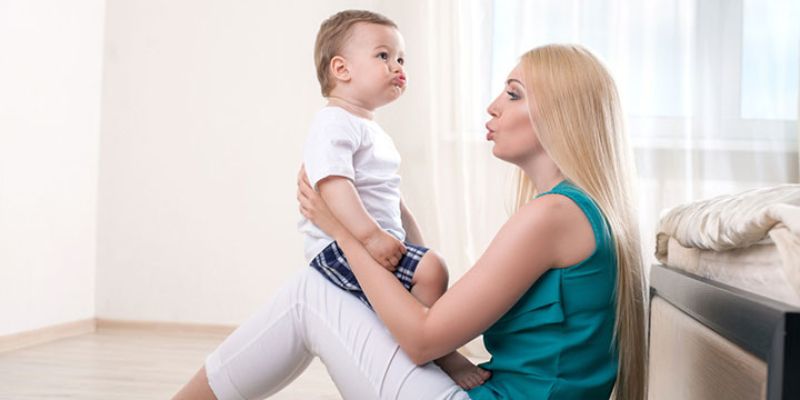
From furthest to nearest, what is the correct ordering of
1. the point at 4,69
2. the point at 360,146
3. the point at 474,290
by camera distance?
the point at 4,69 < the point at 360,146 < the point at 474,290

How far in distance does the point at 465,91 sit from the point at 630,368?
95.9 inches

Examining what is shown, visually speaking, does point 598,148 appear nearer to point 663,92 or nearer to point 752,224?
point 752,224

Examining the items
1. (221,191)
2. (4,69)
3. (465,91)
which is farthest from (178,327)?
(465,91)

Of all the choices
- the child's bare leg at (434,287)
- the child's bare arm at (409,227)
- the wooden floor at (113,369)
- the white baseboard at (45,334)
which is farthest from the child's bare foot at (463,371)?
the white baseboard at (45,334)

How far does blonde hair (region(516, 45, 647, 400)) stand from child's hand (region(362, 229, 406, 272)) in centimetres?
35

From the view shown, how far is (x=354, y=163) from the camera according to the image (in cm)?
177

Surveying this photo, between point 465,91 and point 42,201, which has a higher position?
point 465,91

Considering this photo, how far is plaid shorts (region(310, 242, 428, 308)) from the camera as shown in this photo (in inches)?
57.9

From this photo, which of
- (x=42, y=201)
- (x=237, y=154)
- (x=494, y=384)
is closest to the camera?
(x=494, y=384)

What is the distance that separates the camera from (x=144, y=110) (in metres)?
3.96

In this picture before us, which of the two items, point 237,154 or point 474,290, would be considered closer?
point 474,290

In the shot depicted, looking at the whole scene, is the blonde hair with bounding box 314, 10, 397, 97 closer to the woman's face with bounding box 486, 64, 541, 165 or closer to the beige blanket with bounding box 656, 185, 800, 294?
the woman's face with bounding box 486, 64, 541, 165

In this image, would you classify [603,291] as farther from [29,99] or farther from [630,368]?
[29,99]

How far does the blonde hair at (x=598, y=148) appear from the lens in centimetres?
131
